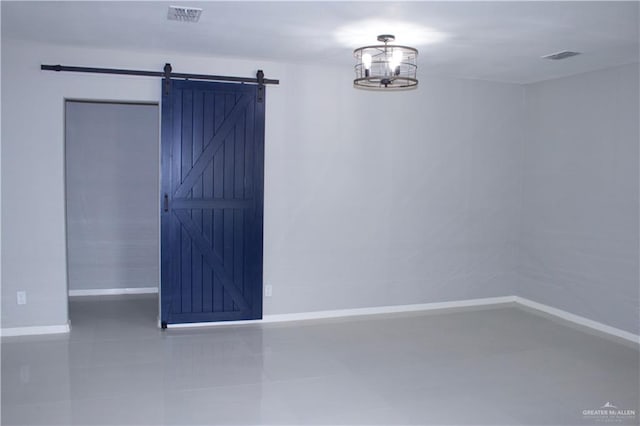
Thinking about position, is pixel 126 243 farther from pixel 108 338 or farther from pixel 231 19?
pixel 231 19

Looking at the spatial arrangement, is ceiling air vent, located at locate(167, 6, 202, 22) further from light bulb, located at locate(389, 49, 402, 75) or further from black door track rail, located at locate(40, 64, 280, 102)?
light bulb, located at locate(389, 49, 402, 75)

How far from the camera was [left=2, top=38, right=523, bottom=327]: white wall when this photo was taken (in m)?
4.56

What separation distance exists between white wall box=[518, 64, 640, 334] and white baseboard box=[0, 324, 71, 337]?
15.2 ft

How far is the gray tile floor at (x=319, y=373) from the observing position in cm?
329

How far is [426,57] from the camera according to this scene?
4699 millimetres

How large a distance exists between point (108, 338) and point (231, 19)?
2.78 metres

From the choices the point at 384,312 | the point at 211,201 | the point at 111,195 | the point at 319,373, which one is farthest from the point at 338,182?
the point at 111,195

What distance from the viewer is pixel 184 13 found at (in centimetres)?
350

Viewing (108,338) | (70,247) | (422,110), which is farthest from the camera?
Result: (70,247)

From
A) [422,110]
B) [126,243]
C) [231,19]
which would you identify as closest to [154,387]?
[231,19]

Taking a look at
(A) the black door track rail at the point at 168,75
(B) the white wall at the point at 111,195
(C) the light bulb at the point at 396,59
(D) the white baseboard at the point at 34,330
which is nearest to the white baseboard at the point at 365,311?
(D) the white baseboard at the point at 34,330

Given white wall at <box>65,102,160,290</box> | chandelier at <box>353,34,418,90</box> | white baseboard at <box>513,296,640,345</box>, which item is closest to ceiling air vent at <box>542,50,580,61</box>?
chandelier at <box>353,34,418,90</box>

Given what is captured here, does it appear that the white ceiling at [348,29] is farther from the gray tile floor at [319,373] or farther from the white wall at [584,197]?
the gray tile floor at [319,373]

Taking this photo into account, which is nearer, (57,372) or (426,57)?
(57,372)
